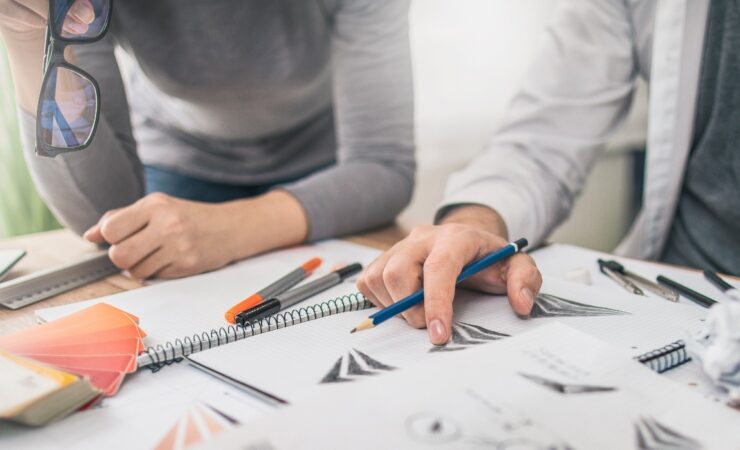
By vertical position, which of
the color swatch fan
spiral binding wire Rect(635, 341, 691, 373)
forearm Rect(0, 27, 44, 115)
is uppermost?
forearm Rect(0, 27, 44, 115)

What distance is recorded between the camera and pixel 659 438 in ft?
0.93

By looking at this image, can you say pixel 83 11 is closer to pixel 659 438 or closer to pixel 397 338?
pixel 397 338

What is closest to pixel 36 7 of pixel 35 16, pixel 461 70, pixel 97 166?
pixel 35 16

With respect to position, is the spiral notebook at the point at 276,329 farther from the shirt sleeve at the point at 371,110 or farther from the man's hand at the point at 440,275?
the shirt sleeve at the point at 371,110

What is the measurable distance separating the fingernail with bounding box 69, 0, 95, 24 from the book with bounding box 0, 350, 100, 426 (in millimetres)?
329

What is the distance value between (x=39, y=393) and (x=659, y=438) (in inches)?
12.5

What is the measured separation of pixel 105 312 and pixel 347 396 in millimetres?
246

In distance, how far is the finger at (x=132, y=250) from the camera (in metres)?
0.58

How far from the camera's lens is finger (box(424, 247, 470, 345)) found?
1.33 feet

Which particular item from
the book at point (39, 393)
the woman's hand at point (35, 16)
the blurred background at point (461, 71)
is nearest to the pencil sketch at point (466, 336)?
the book at point (39, 393)

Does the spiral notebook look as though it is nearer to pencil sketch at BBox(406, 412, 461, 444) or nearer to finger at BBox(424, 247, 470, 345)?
finger at BBox(424, 247, 470, 345)

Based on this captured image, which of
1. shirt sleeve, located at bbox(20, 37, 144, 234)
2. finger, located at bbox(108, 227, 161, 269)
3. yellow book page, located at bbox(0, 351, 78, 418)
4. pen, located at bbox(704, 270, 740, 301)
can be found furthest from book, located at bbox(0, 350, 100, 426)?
pen, located at bbox(704, 270, 740, 301)

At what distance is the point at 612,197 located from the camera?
6.13 ft

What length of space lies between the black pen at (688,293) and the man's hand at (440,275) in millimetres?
128
